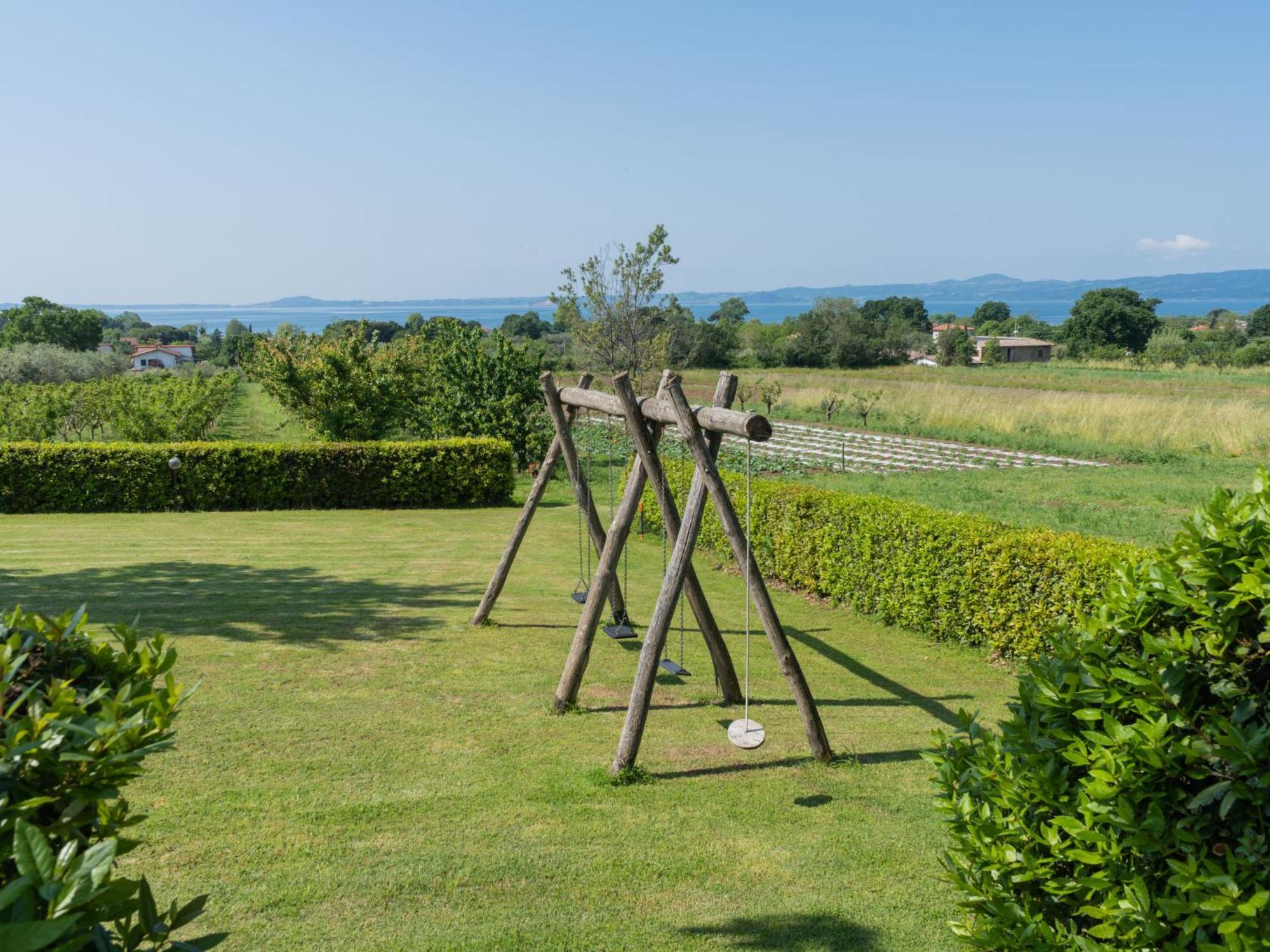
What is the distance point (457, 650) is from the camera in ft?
30.2

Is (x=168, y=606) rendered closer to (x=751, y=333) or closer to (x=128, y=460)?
(x=128, y=460)

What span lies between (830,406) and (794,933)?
30.5m

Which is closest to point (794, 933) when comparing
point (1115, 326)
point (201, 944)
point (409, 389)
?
point (201, 944)

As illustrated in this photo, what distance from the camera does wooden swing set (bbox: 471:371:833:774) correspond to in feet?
21.4

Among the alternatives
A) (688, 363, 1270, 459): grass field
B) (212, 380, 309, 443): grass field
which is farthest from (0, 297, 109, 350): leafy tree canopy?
(688, 363, 1270, 459): grass field

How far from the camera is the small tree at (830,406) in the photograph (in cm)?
3425

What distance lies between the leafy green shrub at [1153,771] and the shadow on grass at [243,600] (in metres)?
7.41

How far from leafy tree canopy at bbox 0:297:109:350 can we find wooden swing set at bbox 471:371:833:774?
9565 centimetres

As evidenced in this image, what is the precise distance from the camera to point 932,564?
1031cm

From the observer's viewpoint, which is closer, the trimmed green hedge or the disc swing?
the disc swing

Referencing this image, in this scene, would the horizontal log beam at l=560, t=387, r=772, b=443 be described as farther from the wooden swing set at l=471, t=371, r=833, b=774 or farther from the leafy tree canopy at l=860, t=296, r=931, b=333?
the leafy tree canopy at l=860, t=296, r=931, b=333

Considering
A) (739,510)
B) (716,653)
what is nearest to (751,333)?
(739,510)

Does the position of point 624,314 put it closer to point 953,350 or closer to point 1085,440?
point 1085,440

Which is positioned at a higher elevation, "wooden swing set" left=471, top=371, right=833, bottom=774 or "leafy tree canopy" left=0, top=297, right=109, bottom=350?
"leafy tree canopy" left=0, top=297, right=109, bottom=350
